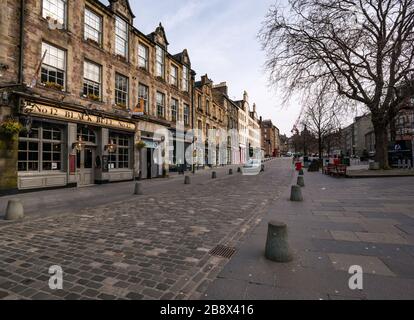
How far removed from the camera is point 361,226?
543 centimetres

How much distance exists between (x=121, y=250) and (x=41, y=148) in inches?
405

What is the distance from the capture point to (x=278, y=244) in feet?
12.1

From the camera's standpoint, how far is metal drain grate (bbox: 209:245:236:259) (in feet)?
13.1

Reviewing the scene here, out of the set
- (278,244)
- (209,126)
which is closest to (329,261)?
(278,244)

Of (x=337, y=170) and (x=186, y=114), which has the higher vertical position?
(x=186, y=114)

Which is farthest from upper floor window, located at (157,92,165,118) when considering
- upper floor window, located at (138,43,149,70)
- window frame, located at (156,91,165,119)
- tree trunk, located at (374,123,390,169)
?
tree trunk, located at (374,123,390,169)

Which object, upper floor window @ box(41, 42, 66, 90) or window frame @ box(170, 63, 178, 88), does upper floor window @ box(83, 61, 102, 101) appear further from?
window frame @ box(170, 63, 178, 88)

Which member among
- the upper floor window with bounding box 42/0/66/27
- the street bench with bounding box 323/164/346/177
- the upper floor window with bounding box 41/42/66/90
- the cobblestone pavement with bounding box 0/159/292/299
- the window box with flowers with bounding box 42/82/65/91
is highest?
the upper floor window with bounding box 42/0/66/27

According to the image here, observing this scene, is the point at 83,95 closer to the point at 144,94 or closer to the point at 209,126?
the point at 144,94

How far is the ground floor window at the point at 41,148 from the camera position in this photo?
35.9 feet
